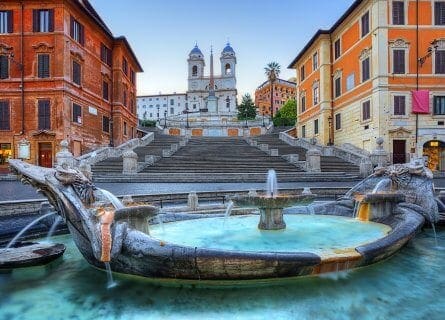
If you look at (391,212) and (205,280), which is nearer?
(205,280)

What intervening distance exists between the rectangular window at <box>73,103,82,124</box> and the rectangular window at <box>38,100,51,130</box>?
221 cm

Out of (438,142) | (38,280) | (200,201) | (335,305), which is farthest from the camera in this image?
(438,142)

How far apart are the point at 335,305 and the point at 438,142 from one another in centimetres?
2964

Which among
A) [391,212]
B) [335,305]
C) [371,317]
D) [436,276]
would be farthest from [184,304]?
[391,212]

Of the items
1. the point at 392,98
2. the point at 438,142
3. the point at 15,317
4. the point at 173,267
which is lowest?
the point at 15,317

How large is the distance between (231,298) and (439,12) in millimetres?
33765

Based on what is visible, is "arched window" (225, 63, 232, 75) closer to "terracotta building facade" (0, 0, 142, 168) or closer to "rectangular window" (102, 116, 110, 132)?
"rectangular window" (102, 116, 110, 132)

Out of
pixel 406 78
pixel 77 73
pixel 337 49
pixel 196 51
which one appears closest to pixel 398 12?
pixel 406 78

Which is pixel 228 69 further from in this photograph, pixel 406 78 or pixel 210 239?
pixel 210 239

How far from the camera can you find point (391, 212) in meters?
9.42

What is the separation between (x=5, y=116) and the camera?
101ft

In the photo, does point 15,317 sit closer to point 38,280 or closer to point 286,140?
point 38,280

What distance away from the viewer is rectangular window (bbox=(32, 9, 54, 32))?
1202 inches

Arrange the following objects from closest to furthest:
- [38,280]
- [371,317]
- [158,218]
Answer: [371,317]
[38,280]
[158,218]
